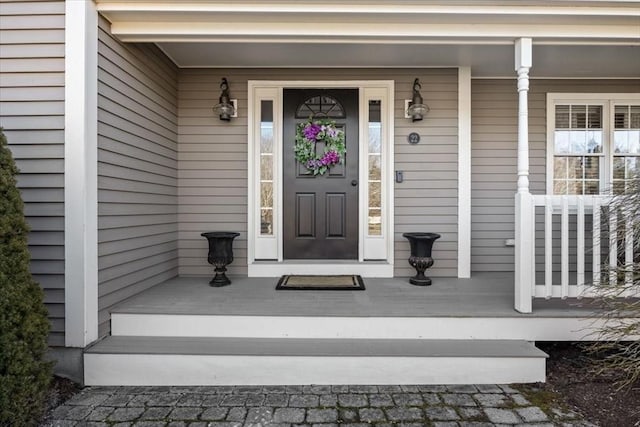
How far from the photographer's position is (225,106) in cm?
377

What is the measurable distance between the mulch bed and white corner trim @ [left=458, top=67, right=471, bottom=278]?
1296 mm

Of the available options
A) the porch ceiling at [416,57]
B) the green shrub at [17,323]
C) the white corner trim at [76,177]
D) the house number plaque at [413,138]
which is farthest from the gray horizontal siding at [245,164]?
the green shrub at [17,323]

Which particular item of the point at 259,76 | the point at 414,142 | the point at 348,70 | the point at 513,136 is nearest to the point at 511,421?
the point at 414,142

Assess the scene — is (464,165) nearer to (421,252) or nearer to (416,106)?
(416,106)

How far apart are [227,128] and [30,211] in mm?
1998

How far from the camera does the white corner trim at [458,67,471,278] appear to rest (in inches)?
152

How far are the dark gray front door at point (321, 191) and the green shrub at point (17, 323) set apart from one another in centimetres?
232

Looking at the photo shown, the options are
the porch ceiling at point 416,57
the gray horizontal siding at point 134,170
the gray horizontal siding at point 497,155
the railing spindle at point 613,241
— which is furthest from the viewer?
the gray horizontal siding at point 497,155

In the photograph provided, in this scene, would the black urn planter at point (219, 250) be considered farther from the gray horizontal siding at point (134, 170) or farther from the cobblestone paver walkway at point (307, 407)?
the cobblestone paver walkway at point (307, 407)

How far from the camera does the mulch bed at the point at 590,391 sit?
2.10 metres

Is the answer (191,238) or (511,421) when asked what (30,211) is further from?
(511,421)

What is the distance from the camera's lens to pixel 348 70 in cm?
389

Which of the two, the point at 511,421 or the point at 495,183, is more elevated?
the point at 495,183

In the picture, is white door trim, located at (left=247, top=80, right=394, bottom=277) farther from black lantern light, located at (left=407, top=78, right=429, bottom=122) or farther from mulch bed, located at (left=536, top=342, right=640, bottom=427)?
mulch bed, located at (left=536, top=342, right=640, bottom=427)
